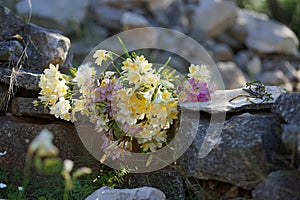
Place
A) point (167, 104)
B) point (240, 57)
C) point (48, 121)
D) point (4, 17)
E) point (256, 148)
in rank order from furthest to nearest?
point (240, 57)
point (4, 17)
point (48, 121)
point (167, 104)
point (256, 148)

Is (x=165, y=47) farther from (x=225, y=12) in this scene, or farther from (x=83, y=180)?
(x=83, y=180)

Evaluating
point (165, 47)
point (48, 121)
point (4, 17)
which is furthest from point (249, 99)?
point (165, 47)

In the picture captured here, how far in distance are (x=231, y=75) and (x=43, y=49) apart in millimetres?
2570

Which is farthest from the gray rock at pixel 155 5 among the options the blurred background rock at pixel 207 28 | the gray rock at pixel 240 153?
the gray rock at pixel 240 153

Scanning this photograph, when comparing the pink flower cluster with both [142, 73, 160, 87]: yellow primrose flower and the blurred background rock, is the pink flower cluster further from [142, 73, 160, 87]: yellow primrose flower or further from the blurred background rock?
the blurred background rock

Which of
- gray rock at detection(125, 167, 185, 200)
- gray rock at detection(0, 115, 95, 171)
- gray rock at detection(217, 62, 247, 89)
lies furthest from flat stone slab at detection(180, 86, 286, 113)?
gray rock at detection(217, 62, 247, 89)

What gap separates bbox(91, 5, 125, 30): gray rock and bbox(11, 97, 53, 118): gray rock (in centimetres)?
274

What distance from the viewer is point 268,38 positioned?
5.56 meters

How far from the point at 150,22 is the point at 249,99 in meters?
3.11

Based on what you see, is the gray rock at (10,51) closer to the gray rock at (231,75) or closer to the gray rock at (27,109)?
the gray rock at (27,109)

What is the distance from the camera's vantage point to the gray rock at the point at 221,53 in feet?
17.4

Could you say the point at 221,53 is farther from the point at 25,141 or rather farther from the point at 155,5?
the point at 25,141

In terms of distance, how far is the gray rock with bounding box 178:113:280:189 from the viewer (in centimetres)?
195

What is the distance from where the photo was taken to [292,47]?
5559 mm
